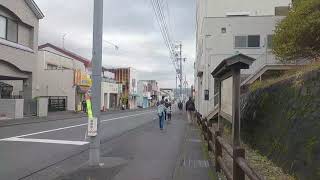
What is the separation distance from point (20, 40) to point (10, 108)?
6.26 meters

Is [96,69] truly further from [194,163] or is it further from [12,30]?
[12,30]

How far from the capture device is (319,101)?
8695mm

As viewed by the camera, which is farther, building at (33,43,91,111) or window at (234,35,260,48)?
building at (33,43,91,111)

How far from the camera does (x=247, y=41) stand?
3891 cm

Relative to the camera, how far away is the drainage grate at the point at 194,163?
11766 millimetres

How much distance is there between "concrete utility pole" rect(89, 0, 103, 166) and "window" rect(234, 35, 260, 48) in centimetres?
2854

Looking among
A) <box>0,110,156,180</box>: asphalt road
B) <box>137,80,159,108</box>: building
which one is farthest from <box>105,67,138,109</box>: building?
<box>0,110,156,180</box>: asphalt road

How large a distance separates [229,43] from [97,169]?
29441 millimetres

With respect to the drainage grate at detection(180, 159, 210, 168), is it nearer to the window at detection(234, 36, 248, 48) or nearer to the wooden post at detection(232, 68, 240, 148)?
the wooden post at detection(232, 68, 240, 148)

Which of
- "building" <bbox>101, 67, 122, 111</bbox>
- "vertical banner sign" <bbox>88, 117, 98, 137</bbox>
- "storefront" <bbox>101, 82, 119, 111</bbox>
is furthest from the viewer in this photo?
"building" <bbox>101, 67, 122, 111</bbox>

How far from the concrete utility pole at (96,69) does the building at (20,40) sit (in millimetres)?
26329

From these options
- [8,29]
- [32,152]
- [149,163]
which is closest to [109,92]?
[8,29]

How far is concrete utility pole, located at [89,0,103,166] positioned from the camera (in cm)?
1146

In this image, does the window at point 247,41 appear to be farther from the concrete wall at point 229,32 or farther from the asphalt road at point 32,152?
the asphalt road at point 32,152
